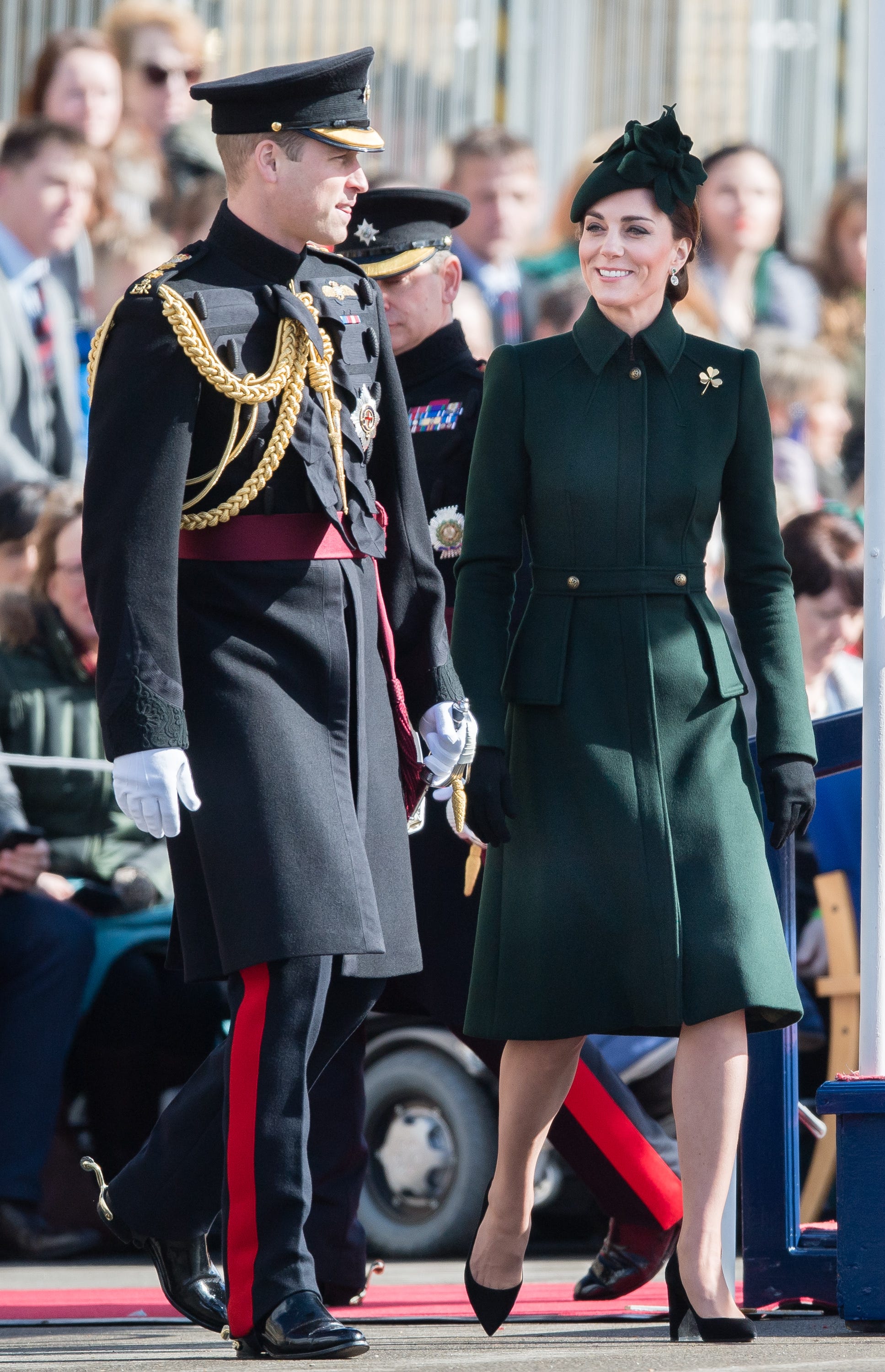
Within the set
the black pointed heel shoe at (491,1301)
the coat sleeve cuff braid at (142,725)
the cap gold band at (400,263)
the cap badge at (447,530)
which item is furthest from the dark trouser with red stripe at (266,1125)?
the cap gold band at (400,263)

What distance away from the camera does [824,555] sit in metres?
6.04

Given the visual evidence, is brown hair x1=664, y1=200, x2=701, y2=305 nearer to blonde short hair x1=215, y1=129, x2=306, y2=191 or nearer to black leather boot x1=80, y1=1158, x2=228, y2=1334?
blonde short hair x1=215, y1=129, x2=306, y2=191

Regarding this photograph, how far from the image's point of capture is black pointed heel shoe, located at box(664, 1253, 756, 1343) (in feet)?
11.1

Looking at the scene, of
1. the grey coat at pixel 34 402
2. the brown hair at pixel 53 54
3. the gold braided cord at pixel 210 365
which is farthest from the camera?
the brown hair at pixel 53 54

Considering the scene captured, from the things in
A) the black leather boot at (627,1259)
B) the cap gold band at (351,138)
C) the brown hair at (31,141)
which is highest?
the brown hair at (31,141)

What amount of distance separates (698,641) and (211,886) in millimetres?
855

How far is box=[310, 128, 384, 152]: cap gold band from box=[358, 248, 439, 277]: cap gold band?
113cm

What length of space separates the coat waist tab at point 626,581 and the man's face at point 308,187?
25.6 inches

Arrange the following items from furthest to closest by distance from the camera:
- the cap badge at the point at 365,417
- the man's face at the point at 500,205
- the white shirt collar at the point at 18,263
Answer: the man's face at the point at 500,205 < the white shirt collar at the point at 18,263 < the cap badge at the point at 365,417

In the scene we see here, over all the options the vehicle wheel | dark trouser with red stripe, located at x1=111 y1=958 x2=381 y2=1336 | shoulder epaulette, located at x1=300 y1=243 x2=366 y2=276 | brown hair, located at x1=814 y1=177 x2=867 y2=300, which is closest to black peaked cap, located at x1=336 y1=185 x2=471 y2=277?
shoulder epaulette, located at x1=300 y1=243 x2=366 y2=276

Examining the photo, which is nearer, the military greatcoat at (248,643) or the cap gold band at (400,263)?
the military greatcoat at (248,643)

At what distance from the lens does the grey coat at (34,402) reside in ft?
21.3

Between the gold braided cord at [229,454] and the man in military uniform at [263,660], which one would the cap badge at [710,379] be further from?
the gold braided cord at [229,454]

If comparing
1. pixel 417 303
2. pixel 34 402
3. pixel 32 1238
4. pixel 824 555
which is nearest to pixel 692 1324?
pixel 417 303
